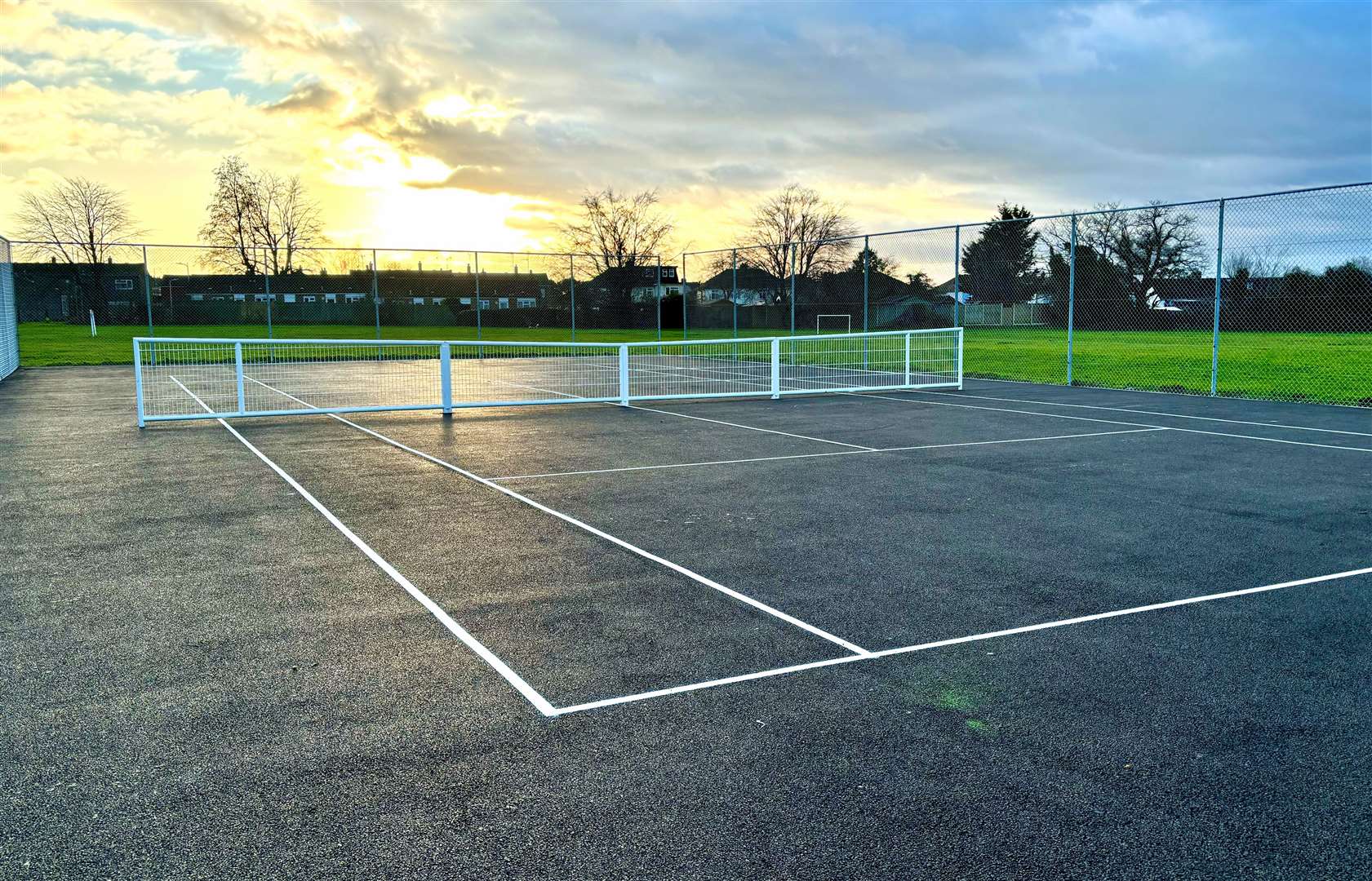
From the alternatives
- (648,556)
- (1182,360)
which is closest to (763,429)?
(648,556)

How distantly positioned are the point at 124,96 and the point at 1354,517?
26.1 meters

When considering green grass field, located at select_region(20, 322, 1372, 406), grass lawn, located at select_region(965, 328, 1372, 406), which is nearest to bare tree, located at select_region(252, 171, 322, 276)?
green grass field, located at select_region(20, 322, 1372, 406)

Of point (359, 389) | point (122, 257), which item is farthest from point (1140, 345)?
point (122, 257)

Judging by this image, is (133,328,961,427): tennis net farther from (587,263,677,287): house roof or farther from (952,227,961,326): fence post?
(587,263,677,287): house roof

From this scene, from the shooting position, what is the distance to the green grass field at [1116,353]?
20.2m

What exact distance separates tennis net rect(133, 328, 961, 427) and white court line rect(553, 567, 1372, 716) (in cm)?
1004

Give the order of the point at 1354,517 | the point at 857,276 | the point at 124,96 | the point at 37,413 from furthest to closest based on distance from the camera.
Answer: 1. the point at 857,276
2. the point at 124,96
3. the point at 37,413
4. the point at 1354,517

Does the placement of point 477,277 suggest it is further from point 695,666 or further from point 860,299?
point 695,666

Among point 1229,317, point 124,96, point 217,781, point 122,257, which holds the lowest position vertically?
point 217,781

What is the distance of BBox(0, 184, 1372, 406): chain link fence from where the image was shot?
20.2m

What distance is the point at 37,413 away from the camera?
15.8 meters

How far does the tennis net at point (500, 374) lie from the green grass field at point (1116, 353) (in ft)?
6.62

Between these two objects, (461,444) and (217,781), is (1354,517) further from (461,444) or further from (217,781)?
(461,444)

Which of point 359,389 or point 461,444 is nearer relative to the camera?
point 461,444
